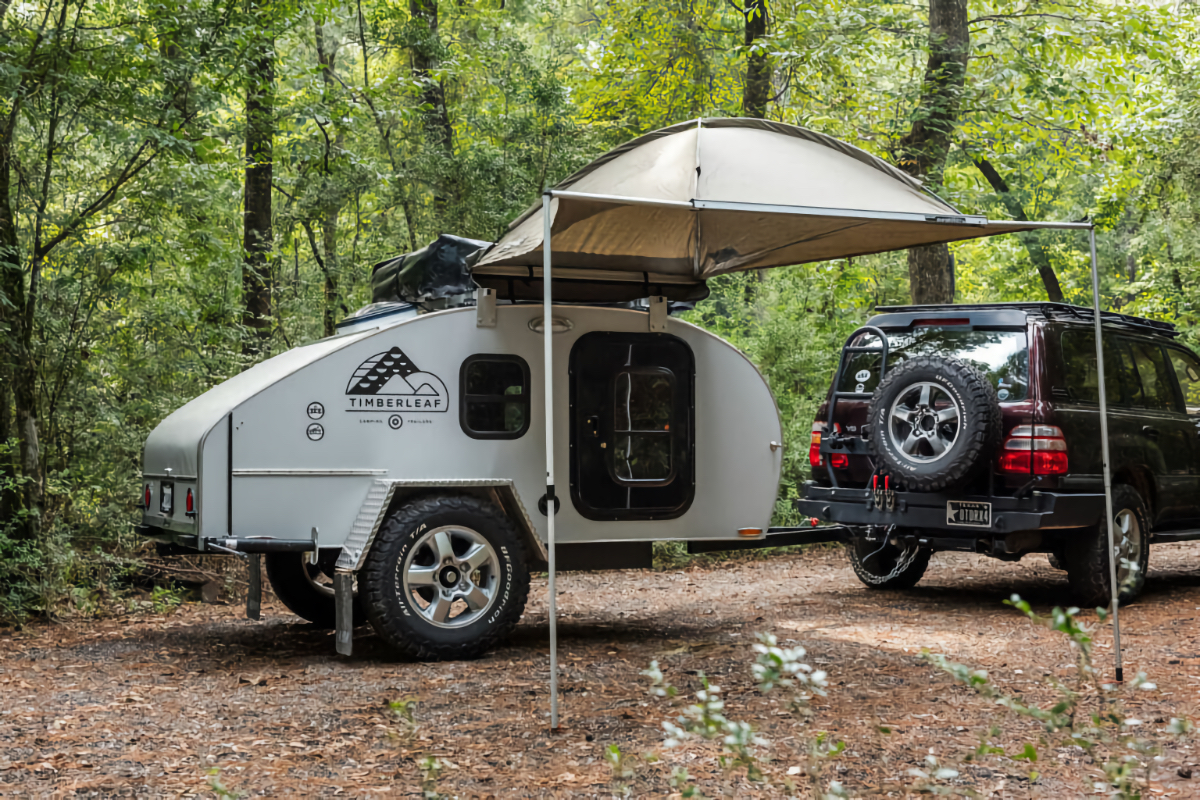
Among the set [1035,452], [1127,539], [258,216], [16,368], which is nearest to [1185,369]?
[1127,539]

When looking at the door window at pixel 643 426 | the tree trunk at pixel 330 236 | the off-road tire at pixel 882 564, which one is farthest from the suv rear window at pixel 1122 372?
the tree trunk at pixel 330 236

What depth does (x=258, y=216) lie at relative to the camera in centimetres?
1392

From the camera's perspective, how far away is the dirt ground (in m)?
4.27

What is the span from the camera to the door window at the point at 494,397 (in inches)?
278

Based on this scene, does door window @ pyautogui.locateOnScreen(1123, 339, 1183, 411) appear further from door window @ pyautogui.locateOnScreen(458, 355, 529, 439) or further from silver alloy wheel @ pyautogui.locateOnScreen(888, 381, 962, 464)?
door window @ pyautogui.locateOnScreen(458, 355, 529, 439)

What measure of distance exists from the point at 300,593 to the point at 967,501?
5019 mm

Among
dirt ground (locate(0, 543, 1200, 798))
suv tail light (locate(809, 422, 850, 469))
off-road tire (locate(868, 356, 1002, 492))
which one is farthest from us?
suv tail light (locate(809, 422, 850, 469))

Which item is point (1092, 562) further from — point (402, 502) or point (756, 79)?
point (756, 79)

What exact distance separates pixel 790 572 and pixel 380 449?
6.02 metres

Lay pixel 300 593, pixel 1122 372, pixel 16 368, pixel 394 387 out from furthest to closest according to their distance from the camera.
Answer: pixel 1122 372 → pixel 16 368 → pixel 300 593 → pixel 394 387

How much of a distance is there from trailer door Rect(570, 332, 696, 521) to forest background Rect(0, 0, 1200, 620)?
4.24 metres

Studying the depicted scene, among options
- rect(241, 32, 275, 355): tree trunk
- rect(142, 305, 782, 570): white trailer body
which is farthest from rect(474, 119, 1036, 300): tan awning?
rect(241, 32, 275, 355): tree trunk

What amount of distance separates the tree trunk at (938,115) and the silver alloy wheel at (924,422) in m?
6.23

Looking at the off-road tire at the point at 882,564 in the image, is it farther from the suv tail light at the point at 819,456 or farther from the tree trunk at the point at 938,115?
the tree trunk at the point at 938,115
